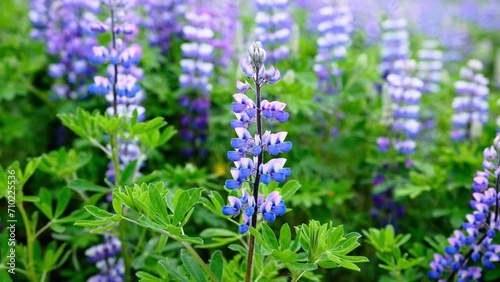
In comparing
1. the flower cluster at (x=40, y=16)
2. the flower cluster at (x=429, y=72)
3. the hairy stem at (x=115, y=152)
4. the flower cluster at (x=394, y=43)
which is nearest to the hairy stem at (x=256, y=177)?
the hairy stem at (x=115, y=152)

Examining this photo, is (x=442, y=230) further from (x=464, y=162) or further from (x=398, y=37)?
(x=398, y=37)

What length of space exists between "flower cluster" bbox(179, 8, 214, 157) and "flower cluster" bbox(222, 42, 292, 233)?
1572 mm

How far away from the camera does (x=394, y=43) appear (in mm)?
3557

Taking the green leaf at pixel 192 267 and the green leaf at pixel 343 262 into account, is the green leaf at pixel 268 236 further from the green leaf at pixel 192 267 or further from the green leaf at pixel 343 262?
the green leaf at pixel 192 267

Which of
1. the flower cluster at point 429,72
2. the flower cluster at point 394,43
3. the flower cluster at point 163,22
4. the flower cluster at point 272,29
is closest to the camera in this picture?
the flower cluster at point 272,29

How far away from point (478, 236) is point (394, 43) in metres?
1.67

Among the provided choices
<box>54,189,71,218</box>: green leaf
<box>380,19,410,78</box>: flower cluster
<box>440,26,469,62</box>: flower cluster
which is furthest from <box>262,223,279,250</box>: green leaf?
<box>440,26,469,62</box>: flower cluster

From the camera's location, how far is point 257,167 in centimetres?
162

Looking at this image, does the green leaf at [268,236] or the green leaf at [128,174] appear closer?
the green leaf at [268,236]

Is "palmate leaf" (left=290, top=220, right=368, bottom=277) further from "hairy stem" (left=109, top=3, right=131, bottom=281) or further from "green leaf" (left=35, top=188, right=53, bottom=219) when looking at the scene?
"green leaf" (left=35, top=188, right=53, bottom=219)

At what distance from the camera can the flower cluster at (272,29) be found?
3.31 meters

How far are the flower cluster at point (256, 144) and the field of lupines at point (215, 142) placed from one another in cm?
16

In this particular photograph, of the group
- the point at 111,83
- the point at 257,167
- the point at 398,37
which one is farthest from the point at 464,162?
the point at 111,83

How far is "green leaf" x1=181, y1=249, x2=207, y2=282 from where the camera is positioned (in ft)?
5.66
